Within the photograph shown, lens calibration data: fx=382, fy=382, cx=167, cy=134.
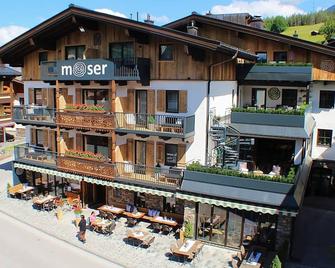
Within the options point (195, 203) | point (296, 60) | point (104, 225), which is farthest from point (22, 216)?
point (296, 60)

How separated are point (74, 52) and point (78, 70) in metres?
2.91

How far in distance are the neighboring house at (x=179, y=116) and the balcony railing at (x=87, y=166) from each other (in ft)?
0.26

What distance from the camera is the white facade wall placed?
27844 millimetres

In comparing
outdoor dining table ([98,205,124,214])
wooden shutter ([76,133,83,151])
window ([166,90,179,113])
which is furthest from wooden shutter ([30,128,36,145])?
window ([166,90,179,113])

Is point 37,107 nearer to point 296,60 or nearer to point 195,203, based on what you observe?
point 195,203

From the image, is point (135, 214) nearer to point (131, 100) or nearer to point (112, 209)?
point (112, 209)

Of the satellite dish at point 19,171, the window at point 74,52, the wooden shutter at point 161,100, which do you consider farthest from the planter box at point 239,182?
the satellite dish at point 19,171

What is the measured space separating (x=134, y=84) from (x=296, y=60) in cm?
1134

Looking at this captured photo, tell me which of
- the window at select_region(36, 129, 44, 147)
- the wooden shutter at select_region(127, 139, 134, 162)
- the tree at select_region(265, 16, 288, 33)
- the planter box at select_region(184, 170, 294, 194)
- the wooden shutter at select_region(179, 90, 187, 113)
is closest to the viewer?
the planter box at select_region(184, 170, 294, 194)

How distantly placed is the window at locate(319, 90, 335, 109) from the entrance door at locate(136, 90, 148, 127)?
1320 cm

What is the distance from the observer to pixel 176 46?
23031mm

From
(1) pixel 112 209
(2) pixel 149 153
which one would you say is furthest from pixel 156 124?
(1) pixel 112 209

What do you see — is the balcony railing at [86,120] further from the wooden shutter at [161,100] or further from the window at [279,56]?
the window at [279,56]

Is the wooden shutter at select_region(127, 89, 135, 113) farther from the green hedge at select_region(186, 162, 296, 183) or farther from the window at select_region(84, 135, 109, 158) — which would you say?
the green hedge at select_region(186, 162, 296, 183)
